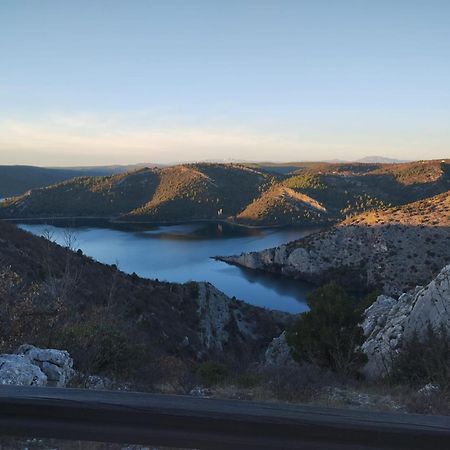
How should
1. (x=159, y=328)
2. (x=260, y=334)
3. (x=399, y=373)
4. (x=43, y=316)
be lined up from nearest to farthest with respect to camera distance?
(x=43, y=316), (x=399, y=373), (x=159, y=328), (x=260, y=334)

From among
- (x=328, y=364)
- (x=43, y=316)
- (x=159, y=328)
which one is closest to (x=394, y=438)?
(x=43, y=316)

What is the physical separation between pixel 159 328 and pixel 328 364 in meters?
10.4

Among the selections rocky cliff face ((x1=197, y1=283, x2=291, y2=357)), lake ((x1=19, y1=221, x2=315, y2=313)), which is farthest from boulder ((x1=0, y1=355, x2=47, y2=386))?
lake ((x1=19, y1=221, x2=315, y2=313))

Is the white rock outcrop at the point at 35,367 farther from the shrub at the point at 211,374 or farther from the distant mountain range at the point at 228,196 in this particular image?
the distant mountain range at the point at 228,196

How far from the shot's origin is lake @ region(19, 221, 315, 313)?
56.5 metres

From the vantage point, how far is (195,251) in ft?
252

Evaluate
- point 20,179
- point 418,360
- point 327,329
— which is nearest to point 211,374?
point 418,360

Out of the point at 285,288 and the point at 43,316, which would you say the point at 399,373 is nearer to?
the point at 43,316

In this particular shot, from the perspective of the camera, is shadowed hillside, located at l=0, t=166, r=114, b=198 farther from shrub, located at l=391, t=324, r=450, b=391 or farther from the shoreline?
shrub, located at l=391, t=324, r=450, b=391

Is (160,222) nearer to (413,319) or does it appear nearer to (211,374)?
(413,319)

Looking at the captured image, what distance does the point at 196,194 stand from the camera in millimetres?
110875

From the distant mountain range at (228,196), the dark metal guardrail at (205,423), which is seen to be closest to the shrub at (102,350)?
the dark metal guardrail at (205,423)

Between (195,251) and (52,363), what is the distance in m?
71.4

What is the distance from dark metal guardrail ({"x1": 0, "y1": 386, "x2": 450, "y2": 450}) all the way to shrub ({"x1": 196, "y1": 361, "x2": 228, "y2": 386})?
587 centimetres
